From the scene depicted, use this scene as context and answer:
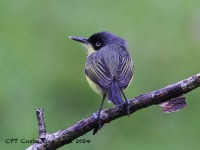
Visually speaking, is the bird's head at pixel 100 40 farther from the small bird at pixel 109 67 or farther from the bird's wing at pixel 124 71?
the bird's wing at pixel 124 71

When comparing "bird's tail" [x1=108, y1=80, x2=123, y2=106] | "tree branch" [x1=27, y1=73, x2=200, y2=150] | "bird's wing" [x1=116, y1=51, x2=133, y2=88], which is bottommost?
"tree branch" [x1=27, y1=73, x2=200, y2=150]

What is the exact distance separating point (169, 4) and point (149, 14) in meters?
0.29

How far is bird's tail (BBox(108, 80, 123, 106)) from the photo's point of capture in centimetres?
500

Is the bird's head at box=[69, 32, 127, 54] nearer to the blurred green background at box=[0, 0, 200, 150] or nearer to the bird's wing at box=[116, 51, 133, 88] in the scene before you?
the bird's wing at box=[116, 51, 133, 88]

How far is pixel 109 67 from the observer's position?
18.3ft

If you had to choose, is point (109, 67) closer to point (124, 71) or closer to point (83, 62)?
point (124, 71)

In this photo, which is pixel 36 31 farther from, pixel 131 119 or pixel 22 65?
pixel 131 119

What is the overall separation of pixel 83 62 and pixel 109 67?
200 centimetres

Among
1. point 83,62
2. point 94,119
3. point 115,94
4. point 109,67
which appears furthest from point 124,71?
point 83,62

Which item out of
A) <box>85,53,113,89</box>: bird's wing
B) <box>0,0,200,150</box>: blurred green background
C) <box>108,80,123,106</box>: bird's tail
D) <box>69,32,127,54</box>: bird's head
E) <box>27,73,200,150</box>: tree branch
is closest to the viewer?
<box>27,73,200,150</box>: tree branch

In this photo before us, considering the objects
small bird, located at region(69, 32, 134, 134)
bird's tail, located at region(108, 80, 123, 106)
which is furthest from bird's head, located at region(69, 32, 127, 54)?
bird's tail, located at region(108, 80, 123, 106)

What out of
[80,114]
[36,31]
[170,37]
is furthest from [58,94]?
[170,37]

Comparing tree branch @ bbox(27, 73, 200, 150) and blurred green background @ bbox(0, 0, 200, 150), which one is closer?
tree branch @ bbox(27, 73, 200, 150)

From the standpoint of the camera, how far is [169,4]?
27.0 ft
